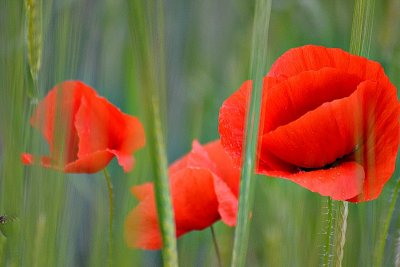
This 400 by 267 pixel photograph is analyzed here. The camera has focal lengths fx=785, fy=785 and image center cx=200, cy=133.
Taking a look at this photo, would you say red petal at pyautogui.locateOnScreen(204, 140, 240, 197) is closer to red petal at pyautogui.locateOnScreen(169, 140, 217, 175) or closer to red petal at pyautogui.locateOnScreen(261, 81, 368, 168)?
red petal at pyautogui.locateOnScreen(169, 140, 217, 175)

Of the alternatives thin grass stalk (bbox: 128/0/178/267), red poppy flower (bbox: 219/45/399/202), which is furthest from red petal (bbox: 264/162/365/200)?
thin grass stalk (bbox: 128/0/178/267)

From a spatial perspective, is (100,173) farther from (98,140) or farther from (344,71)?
(344,71)

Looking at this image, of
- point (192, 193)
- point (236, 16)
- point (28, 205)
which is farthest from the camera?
point (236, 16)

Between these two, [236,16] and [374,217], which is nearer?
[374,217]

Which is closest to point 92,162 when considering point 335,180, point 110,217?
point 110,217

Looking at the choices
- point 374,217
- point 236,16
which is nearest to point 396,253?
point 374,217

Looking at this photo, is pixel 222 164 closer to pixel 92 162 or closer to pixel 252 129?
pixel 92 162
